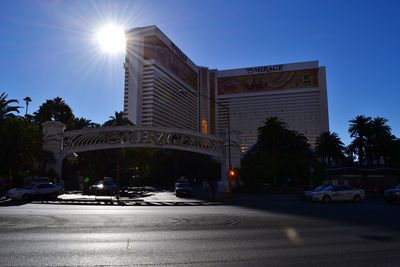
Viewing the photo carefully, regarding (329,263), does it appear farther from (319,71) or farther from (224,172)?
(319,71)

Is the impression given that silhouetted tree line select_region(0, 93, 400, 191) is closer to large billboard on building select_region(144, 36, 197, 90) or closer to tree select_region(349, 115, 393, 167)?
tree select_region(349, 115, 393, 167)

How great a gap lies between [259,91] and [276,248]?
150627mm

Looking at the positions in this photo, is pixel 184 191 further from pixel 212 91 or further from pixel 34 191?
pixel 212 91

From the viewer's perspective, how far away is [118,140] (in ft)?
151

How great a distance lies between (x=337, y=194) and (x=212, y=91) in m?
138

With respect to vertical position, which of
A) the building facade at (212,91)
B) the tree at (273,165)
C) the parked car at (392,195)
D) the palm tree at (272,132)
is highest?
the building facade at (212,91)

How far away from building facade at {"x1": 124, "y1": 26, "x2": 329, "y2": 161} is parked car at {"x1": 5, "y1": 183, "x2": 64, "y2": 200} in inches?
3609

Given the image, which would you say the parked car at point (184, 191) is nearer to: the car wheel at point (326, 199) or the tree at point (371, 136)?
the car wheel at point (326, 199)

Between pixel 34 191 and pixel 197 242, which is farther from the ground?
pixel 34 191

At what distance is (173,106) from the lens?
448 ft

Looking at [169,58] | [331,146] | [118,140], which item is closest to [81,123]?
[118,140]

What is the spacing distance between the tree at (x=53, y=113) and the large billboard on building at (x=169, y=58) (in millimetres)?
64794

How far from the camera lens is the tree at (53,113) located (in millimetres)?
59406

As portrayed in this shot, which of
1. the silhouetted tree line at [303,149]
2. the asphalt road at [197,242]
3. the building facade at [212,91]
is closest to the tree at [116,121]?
the silhouetted tree line at [303,149]
